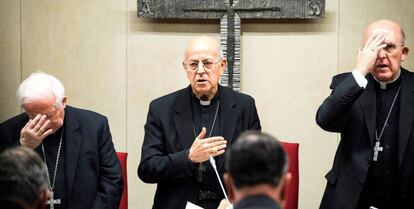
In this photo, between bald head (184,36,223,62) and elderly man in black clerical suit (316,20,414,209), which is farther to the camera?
bald head (184,36,223,62)

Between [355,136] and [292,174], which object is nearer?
[355,136]

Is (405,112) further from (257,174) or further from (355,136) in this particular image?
(257,174)

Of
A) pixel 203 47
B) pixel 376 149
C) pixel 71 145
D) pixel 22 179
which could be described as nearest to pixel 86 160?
pixel 71 145

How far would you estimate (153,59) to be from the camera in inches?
208

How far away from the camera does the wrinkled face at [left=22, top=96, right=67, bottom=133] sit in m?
3.60

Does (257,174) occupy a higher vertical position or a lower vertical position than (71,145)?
higher

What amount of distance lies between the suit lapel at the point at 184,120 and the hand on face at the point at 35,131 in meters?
0.73

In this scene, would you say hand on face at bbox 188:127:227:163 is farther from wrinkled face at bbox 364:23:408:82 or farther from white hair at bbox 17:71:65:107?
wrinkled face at bbox 364:23:408:82

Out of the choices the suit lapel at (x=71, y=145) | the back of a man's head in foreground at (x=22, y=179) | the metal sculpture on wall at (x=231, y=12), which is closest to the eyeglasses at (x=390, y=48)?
the metal sculpture on wall at (x=231, y=12)

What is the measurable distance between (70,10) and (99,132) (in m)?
1.77

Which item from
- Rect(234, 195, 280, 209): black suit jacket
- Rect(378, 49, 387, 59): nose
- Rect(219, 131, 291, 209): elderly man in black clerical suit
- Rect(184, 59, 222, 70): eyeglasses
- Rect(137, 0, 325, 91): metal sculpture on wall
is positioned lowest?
Rect(234, 195, 280, 209): black suit jacket

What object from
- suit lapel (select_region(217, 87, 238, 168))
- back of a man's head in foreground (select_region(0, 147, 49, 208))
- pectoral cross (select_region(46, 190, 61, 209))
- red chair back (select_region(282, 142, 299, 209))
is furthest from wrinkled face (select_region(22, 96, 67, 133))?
red chair back (select_region(282, 142, 299, 209))

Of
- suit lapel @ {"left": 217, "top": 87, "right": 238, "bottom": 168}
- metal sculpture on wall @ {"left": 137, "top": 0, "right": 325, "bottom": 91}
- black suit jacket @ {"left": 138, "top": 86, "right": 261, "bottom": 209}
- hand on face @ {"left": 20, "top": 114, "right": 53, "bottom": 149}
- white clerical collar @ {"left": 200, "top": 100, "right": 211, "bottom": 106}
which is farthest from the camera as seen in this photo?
metal sculpture on wall @ {"left": 137, "top": 0, "right": 325, "bottom": 91}

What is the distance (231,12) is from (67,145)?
1.82 m
